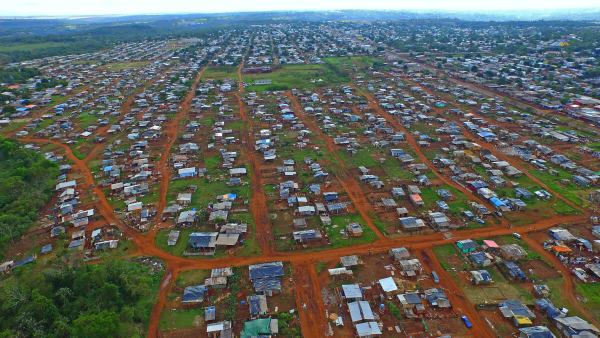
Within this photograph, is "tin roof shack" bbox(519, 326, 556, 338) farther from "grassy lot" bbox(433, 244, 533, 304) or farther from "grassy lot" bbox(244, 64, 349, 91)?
"grassy lot" bbox(244, 64, 349, 91)

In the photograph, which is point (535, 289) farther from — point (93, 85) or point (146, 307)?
point (93, 85)

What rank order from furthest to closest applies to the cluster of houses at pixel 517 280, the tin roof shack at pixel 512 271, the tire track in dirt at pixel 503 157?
the tire track in dirt at pixel 503 157 → the tin roof shack at pixel 512 271 → the cluster of houses at pixel 517 280

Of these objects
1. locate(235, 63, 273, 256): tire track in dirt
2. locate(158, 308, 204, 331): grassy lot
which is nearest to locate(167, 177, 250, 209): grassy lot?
locate(235, 63, 273, 256): tire track in dirt

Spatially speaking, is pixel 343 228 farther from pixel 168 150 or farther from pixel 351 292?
pixel 168 150

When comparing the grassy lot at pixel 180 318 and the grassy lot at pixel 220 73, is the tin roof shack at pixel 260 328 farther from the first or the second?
the grassy lot at pixel 220 73

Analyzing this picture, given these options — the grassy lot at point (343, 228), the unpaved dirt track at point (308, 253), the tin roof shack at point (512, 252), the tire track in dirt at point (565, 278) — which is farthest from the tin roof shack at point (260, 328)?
the tire track in dirt at point (565, 278)

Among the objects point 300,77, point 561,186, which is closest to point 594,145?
point 561,186
